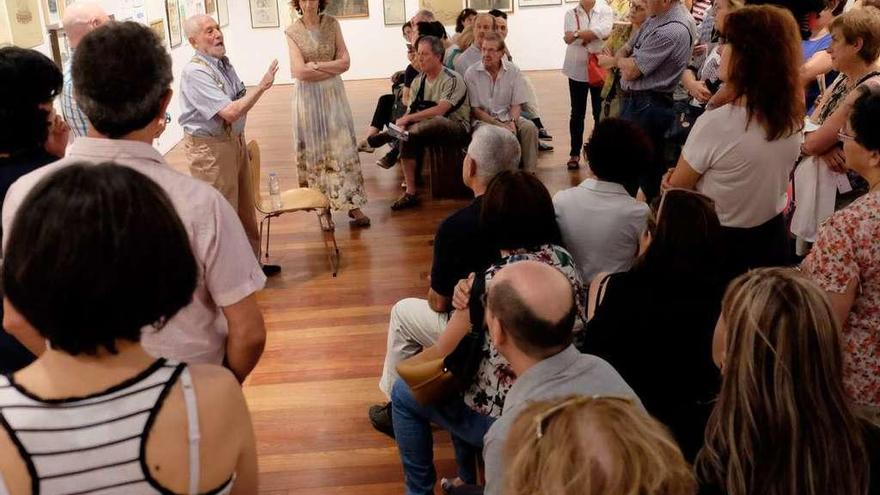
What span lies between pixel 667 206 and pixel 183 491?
171 centimetres

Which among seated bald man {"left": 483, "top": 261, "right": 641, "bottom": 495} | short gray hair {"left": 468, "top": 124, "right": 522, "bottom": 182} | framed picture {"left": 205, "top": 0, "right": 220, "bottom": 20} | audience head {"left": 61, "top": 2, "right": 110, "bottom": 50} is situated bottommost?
seated bald man {"left": 483, "top": 261, "right": 641, "bottom": 495}

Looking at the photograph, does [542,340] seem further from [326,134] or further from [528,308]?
[326,134]

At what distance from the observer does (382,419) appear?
3.78 m

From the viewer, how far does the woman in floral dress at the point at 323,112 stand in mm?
6043

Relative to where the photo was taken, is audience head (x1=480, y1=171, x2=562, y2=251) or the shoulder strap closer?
the shoulder strap

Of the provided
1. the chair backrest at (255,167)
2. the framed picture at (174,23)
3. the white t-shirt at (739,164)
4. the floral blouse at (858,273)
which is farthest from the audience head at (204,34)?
the framed picture at (174,23)

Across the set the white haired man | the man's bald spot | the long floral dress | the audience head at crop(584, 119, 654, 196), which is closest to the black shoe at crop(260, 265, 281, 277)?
the long floral dress

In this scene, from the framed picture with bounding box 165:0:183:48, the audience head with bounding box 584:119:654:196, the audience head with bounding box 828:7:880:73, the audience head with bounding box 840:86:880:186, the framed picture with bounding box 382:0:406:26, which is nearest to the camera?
the audience head with bounding box 840:86:880:186

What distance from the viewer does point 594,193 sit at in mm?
3156

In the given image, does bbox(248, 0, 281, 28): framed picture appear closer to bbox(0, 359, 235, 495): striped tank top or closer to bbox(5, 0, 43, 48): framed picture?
bbox(5, 0, 43, 48): framed picture

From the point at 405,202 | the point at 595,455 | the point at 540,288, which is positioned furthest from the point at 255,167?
the point at 595,455

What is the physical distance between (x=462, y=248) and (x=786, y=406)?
145 centimetres

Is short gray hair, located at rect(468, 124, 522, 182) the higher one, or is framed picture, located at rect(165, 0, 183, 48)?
framed picture, located at rect(165, 0, 183, 48)

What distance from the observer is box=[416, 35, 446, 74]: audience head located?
657 cm
